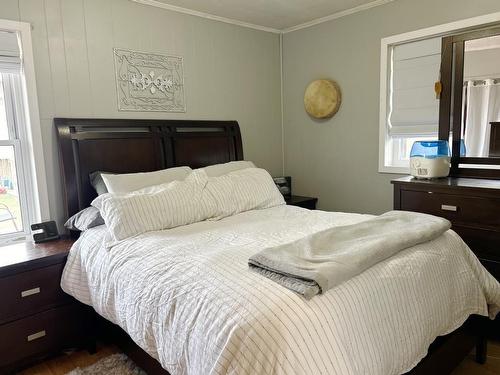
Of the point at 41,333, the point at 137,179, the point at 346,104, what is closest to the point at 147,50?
the point at 137,179

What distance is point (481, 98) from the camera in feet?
8.52

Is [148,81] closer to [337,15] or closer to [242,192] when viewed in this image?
[242,192]

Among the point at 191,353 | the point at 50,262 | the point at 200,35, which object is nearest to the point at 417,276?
the point at 191,353

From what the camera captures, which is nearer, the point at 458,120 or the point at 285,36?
the point at 458,120

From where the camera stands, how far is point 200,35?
325 centimetres

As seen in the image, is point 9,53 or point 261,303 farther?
point 9,53

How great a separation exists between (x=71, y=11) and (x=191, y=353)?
2.41 m

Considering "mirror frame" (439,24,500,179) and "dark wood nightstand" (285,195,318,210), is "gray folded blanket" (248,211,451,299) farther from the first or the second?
"dark wood nightstand" (285,195,318,210)

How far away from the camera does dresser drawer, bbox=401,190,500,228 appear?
2266mm

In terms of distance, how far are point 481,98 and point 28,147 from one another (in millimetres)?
3136

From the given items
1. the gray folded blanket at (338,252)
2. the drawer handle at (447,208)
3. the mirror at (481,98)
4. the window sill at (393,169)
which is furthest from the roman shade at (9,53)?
the mirror at (481,98)

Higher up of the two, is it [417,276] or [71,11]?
[71,11]

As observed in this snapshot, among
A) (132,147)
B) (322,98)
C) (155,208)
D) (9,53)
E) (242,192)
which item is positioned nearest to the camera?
(155,208)

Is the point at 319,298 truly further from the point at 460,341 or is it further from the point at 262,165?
the point at 262,165
